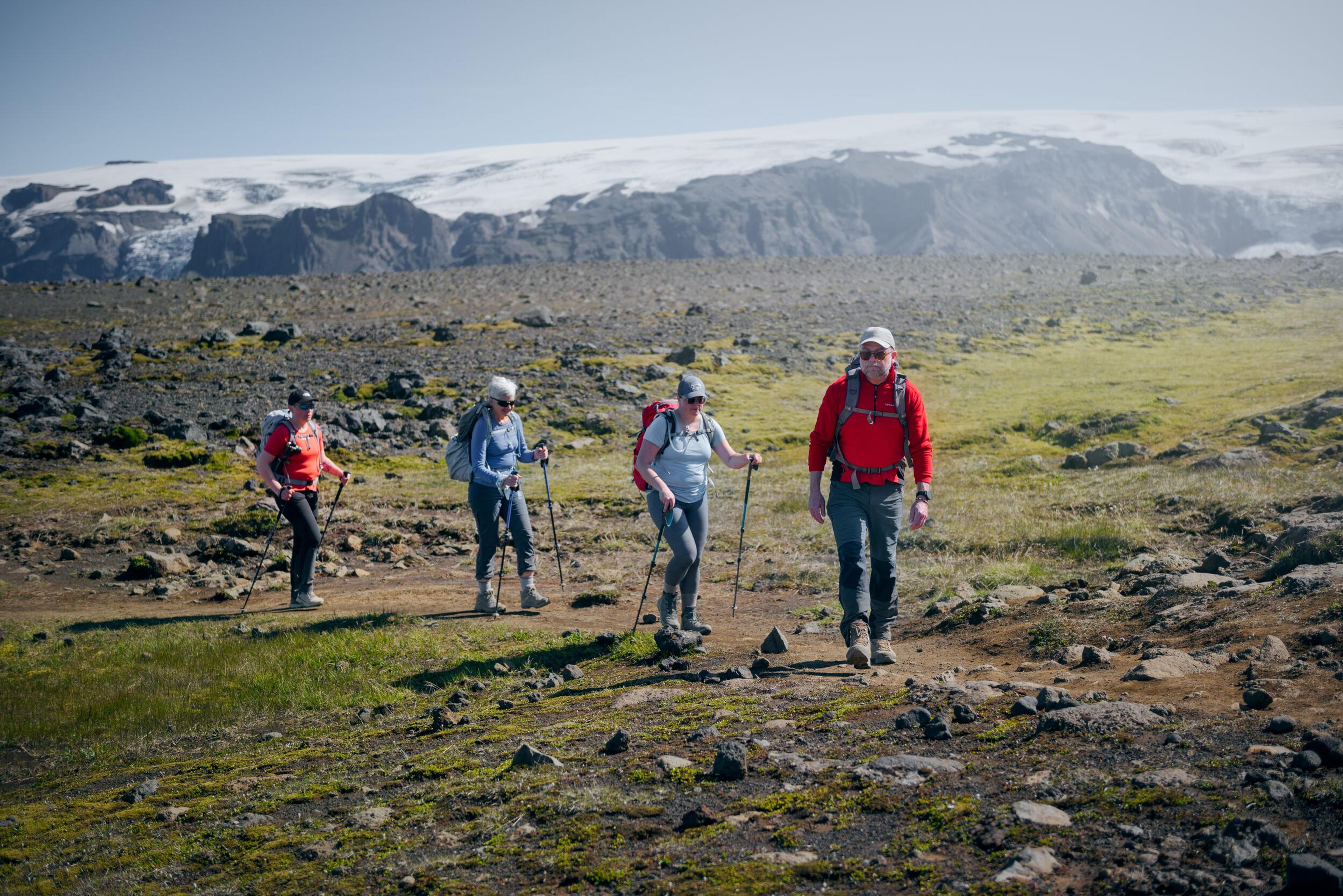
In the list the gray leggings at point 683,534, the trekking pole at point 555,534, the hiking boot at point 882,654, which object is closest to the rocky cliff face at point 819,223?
the trekking pole at point 555,534

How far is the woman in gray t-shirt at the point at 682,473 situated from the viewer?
10.3 meters

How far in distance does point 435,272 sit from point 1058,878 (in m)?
61.7

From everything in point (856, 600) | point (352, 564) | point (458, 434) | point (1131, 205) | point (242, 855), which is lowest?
point (352, 564)

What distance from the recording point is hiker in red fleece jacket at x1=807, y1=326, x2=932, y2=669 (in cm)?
912

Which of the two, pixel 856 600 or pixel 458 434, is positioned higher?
pixel 458 434

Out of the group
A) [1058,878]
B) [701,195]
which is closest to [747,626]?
[1058,878]

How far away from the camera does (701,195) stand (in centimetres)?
17062

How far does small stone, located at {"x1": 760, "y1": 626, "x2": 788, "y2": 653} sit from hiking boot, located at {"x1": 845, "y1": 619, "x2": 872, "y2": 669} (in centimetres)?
110

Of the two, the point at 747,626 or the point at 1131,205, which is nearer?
the point at 747,626

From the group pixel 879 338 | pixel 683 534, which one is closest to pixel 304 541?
pixel 683 534

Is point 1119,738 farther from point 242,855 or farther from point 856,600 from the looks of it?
point 242,855

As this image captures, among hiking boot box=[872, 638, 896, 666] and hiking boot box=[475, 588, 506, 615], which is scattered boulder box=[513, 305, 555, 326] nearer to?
hiking boot box=[475, 588, 506, 615]

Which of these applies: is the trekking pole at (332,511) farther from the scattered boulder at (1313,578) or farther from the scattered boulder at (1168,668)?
the scattered boulder at (1313,578)

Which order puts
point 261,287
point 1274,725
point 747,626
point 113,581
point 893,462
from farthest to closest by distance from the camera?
1. point 261,287
2. point 113,581
3. point 747,626
4. point 893,462
5. point 1274,725
